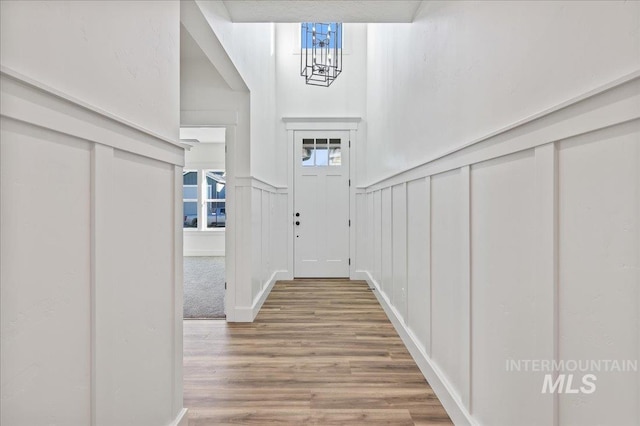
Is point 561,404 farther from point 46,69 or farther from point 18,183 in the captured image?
point 46,69

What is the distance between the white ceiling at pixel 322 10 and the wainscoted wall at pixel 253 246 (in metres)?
1.42

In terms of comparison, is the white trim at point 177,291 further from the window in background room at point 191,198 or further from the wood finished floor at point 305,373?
the window in background room at point 191,198

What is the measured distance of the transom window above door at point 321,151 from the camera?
5500 millimetres

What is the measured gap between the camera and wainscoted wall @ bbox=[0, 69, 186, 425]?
756 mm

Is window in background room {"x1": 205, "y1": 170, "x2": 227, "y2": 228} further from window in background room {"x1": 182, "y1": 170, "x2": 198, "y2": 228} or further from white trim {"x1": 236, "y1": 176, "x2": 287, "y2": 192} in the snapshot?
white trim {"x1": 236, "y1": 176, "x2": 287, "y2": 192}

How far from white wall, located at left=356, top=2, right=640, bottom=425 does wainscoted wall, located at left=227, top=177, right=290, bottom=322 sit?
5.59ft

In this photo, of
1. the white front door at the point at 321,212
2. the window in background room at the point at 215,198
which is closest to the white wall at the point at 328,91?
the white front door at the point at 321,212

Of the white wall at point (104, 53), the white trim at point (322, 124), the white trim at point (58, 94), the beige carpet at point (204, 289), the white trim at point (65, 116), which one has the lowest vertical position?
the beige carpet at point (204, 289)

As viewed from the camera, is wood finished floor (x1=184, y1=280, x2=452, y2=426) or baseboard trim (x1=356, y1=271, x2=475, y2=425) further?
wood finished floor (x1=184, y1=280, x2=452, y2=426)

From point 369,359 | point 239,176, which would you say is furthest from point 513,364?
point 239,176

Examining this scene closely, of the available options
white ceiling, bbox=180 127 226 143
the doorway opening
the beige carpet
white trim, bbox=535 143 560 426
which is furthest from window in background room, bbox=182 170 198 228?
white trim, bbox=535 143 560 426

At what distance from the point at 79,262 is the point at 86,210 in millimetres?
138

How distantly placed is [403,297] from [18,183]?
2.65 m

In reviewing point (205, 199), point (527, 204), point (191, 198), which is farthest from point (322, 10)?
point (191, 198)
